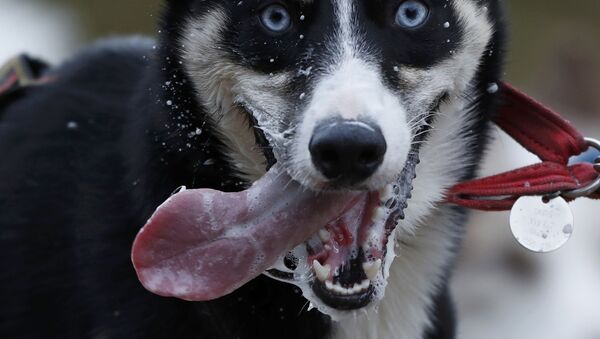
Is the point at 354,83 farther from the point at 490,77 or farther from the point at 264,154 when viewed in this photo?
the point at 490,77

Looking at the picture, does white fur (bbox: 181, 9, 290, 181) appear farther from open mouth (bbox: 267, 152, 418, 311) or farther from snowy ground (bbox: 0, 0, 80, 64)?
snowy ground (bbox: 0, 0, 80, 64)

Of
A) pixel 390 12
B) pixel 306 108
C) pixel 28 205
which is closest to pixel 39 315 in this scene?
pixel 28 205

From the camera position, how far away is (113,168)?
2.84 meters

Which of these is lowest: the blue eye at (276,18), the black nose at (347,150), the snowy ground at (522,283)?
the snowy ground at (522,283)

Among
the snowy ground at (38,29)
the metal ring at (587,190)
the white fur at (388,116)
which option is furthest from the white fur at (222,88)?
the snowy ground at (38,29)

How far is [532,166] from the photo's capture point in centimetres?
271

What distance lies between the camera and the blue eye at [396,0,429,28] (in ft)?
8.27

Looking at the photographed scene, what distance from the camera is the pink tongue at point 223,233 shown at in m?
2.30

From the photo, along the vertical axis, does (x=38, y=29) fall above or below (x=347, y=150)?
below

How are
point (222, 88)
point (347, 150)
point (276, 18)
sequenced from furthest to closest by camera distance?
1. point (222, 88)
2. point (276, 18)
3. point (347, 150)

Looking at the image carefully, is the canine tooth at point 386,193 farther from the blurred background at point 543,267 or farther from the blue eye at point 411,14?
the blurred background at point 543,267

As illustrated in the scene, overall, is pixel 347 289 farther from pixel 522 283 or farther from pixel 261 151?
pixel 522 283

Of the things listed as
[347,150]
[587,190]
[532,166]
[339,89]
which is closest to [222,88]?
[339,89]

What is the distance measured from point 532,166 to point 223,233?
80 cm
